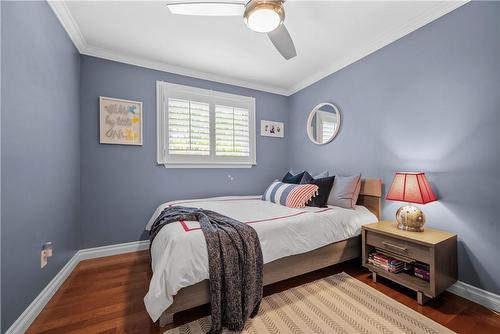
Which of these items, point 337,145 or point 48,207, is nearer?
point 48,207

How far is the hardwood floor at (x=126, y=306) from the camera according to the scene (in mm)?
1450

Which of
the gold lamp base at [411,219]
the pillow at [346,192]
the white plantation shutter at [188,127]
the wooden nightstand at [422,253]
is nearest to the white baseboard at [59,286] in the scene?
the wooden nightstand at [422,253]

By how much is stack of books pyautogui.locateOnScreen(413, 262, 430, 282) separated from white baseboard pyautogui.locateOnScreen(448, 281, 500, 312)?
34cm

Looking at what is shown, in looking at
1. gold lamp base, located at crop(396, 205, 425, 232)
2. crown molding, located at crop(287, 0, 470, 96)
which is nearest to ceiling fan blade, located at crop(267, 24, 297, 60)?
crown molding, located at crop(287, 0, 470, 96)

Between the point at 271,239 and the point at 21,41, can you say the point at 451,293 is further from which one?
the point at 21,41

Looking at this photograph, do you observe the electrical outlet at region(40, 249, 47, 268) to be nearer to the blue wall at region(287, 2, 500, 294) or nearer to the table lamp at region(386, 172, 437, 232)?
the table lamp at region(386, 172, 437, 232)

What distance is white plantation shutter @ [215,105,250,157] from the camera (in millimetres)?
3344

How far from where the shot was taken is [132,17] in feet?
6.78

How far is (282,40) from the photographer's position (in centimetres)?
189

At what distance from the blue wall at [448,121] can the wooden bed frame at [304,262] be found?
0.15 metres

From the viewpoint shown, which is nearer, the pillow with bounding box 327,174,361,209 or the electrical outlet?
the electrical outlet

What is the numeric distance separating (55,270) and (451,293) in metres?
3.53

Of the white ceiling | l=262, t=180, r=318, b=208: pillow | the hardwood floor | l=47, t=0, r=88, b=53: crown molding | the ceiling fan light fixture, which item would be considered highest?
the white ceiling

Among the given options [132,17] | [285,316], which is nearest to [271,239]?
[285,316]
